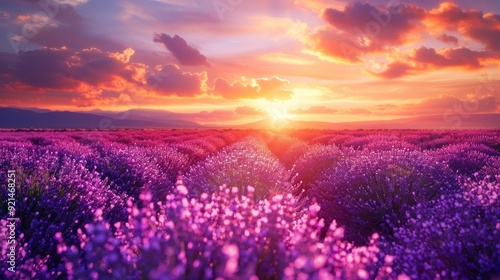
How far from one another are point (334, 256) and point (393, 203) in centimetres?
393

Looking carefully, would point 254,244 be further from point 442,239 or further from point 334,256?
point 442,239

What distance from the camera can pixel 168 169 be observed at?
11000 millimetres

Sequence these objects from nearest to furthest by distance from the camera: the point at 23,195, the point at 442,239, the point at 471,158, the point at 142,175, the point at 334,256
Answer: the point at 334,256 < the point at 442,239 < the point at 23,195 < the point at 142,175 < the point at 471,158

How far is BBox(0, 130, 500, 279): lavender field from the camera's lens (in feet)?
7.81

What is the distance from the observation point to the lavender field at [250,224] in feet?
7.81

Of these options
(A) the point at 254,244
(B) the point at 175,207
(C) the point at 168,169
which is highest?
(B) the point at 175,207

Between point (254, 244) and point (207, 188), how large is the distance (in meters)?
4.55

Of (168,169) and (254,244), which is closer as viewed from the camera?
(254,244)

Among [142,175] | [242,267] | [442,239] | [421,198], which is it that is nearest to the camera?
[242,267]

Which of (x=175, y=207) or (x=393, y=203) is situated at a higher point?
(x=175, y=207)

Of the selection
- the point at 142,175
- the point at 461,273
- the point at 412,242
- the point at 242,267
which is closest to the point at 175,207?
the point at 242,267

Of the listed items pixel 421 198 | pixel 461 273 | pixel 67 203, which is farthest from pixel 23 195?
pixel 421 198

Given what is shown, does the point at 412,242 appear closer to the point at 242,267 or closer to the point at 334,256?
the point at 334,256

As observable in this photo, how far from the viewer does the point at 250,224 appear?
2801 millimetres
